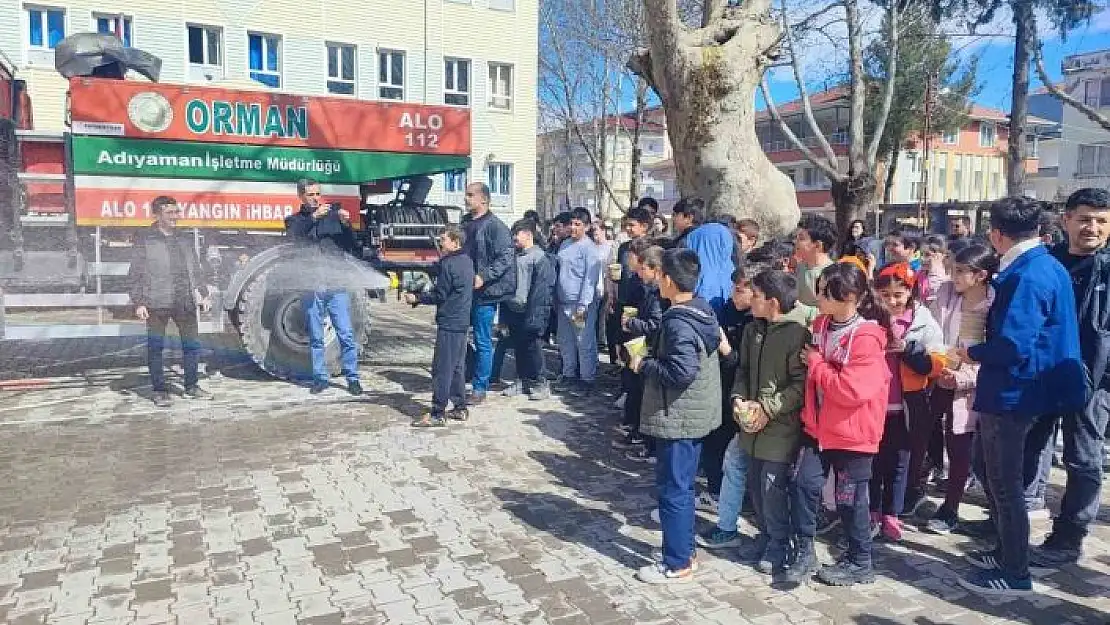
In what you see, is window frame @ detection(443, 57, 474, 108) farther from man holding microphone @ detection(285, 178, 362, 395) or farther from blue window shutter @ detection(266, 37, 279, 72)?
man holding microphone @ detection(285, 178, 362, 395)

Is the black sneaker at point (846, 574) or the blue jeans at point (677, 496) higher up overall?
the blue jeans at point (677, 496)

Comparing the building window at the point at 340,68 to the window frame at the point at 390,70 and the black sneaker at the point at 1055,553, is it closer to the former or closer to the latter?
the window frame at the point at 390,70

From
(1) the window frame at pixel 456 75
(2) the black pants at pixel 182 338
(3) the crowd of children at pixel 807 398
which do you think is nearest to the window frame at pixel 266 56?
(1) the window frame at pixel 456 75

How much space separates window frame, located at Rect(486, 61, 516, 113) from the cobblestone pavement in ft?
67.0

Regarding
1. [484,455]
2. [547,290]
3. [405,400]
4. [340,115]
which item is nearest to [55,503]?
[484,455]

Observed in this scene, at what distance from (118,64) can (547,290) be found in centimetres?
552

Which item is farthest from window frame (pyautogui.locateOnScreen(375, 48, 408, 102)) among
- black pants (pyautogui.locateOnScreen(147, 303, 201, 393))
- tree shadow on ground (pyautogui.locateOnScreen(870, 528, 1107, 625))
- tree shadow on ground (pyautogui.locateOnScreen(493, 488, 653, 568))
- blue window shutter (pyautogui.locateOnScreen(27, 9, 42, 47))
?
tree shadow on ground (pyautogui.locateOnScreen(870, 528, 1107, 625))

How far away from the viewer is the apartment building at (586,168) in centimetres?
3940

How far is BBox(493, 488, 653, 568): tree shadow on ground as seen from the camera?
4301 millimetres

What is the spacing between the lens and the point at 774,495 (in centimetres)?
396

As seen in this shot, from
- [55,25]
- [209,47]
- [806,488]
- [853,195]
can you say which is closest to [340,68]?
[209,47]

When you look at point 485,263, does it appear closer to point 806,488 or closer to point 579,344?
point 579,344

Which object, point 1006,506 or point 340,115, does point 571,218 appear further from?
point 1006,506

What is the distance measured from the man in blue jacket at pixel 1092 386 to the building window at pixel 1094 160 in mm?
48216
